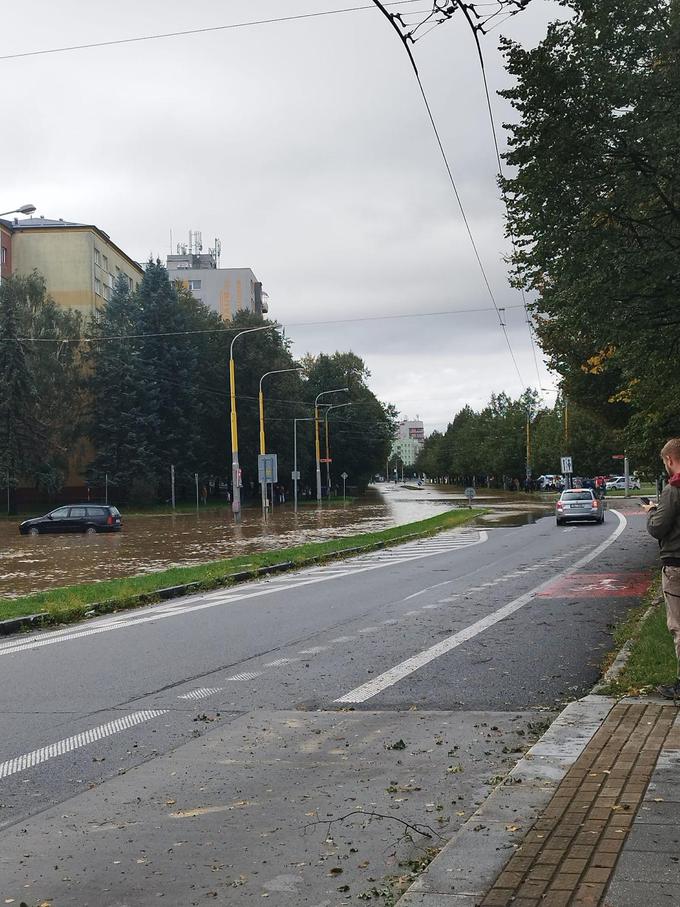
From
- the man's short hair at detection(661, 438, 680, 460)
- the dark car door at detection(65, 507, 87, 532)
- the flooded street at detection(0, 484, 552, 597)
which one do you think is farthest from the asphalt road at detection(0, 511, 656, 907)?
the dark car door at detection(65, 507, 87, 532)

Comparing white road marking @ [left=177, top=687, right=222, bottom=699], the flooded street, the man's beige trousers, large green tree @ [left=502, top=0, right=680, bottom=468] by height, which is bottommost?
the flooded street

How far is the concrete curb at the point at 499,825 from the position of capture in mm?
3994

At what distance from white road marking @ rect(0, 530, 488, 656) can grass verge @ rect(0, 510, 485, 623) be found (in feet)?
1.87

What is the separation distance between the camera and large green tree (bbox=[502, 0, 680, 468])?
11250mm

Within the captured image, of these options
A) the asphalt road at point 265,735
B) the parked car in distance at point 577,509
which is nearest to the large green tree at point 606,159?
the asphalt road at point 265,735

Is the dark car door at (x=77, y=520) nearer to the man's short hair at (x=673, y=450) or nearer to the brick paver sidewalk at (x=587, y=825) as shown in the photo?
the man's short hair at (x=673, y=450)

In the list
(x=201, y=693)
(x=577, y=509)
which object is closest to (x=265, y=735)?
(x=201, y=693)

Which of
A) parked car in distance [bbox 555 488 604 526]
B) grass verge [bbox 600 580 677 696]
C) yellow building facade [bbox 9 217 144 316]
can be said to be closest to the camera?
grass verge [bbox 600 580 677 696]

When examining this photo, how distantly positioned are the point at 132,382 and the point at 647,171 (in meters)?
60.0

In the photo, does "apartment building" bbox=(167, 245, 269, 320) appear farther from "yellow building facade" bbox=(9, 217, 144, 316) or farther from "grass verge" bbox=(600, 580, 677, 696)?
"grass verge" bbox=(600, 580, 677, 696)

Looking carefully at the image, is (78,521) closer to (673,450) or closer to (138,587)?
(138,587)

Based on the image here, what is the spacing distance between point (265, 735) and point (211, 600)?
943 cm

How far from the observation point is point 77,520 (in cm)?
4331

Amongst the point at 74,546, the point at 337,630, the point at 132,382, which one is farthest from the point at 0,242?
the point at 337,630
